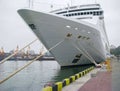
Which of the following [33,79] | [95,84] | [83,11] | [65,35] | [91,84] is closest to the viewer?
[95,84]

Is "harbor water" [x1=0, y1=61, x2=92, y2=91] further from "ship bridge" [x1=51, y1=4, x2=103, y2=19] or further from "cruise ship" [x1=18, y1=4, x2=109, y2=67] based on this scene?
"ship bridge" [x1=51, y1=4, x2=103, y2=19]

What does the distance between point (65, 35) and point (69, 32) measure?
18.4 inches

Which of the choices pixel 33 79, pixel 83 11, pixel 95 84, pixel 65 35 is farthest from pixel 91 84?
pixel 83 11

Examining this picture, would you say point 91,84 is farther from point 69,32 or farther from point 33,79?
point 69,32

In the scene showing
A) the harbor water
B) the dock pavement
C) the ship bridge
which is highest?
the ship bridge

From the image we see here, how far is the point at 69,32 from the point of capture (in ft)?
83.7

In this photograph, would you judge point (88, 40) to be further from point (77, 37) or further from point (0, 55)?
point (0, 55)

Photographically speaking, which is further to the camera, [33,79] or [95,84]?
[33,79]

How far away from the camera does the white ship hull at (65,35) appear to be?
23.0 metres

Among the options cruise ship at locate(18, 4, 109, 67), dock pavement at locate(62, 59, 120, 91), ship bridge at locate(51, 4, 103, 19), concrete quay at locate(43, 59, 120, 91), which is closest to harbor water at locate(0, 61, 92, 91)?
cruise ship at locate(18, 4, 109, 67)

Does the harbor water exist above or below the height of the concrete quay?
below

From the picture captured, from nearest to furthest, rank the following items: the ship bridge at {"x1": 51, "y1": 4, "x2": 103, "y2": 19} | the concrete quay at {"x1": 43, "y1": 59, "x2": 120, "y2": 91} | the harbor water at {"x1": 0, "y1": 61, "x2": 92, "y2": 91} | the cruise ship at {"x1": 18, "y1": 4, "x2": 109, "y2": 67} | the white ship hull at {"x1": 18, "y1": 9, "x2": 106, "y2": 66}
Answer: the concrete quay at {"x1": 43, "y1": 59, "x2": 120, "y2": 91}, the harbor water at {"x1": 0, "y1": 61, "x2": 92, "y2": 91}, the white ship hull at {"x1": 18, "y1": 9, "x2": 106, "y2": 66}, the cruise ship at {"x1": 18, "y1": 4, "x2": 109, "y2": 67}, the ship bridge at {"x1": 51, "y1": 4, "x2": 103, "y2": 19}

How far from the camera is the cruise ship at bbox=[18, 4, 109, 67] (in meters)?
23.3

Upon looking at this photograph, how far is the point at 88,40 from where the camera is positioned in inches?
1130
